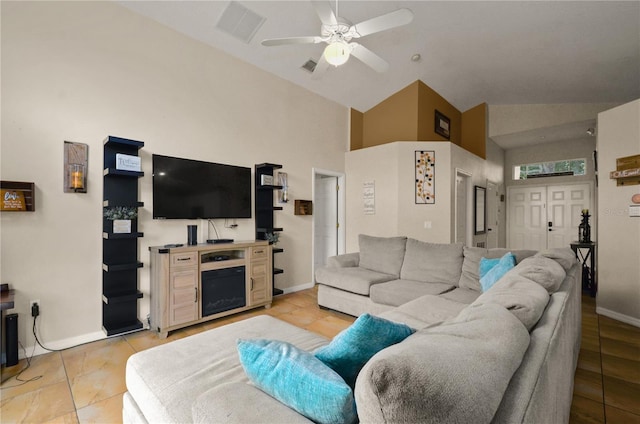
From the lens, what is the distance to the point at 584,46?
344cm

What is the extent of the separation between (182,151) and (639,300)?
5.13 meters

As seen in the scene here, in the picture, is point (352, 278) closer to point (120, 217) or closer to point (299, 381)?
point (120, 217)

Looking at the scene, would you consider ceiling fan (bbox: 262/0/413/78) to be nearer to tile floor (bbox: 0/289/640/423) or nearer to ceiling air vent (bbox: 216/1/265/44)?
ceiling air vent (bbox: 216/1/265/44)

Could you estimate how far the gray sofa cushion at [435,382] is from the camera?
513mm

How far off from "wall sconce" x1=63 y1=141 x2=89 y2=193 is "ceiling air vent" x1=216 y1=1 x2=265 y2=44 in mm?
1897

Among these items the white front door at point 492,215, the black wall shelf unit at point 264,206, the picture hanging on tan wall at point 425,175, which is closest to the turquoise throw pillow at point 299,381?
the black wall shelf unit at point 264,206

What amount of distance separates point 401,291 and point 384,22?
230 centimetres

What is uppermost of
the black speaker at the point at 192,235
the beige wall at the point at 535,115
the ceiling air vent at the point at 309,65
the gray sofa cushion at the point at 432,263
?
the ceiling air vent at the point at 309,65

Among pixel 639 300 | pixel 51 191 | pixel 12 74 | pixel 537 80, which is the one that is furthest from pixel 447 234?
pixel 12 74

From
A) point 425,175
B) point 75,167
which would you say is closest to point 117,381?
point 75,167

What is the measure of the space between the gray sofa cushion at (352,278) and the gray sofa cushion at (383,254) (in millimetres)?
94

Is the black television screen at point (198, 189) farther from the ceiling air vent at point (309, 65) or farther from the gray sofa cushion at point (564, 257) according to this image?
the gray sofa cushion at point (564, 257)

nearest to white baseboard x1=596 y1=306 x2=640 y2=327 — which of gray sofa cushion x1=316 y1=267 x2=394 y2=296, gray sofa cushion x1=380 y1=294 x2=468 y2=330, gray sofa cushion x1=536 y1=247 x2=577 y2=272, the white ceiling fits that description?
gray sofa cushion x1=536 y1=247 x2=577 y2=272

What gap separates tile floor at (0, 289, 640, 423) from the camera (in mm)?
1752
